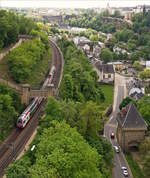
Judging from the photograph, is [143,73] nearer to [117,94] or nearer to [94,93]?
[117,94]

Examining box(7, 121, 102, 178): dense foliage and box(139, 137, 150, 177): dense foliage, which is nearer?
box(7, 121, 102, 178): dense foliage

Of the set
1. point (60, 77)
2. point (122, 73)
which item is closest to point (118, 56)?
point (122, 73)

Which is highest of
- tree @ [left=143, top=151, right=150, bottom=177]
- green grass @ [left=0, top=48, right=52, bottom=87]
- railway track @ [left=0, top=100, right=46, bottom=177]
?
green grass @ [left=0, top=48, right=52, bottom=87]

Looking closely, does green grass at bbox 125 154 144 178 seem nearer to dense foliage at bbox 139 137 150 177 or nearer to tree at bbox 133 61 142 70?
dense foliage at bbox 139 137 150 177

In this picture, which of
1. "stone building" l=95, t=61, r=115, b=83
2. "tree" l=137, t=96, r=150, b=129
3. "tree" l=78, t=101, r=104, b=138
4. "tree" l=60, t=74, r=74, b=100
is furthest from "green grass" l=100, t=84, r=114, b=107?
"tree" l=78, t=101, r=104, b=138

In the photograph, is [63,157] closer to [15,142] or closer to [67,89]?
[15,142]

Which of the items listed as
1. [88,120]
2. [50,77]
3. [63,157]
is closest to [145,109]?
[88,120]

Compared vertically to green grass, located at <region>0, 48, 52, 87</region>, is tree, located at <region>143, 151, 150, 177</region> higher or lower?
lower
